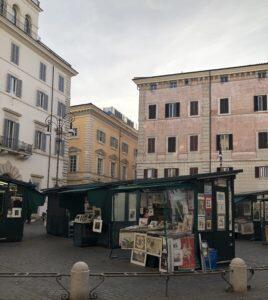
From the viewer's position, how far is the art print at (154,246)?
12.0 meters

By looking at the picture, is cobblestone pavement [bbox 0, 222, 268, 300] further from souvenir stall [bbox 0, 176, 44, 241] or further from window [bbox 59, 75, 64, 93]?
window [bbox 59, 75, 64, 93]

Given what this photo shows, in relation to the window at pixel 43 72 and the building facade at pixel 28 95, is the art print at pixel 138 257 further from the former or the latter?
the window at pixel 43 72

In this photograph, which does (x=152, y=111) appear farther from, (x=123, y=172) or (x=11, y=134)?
(x=123, y=172)

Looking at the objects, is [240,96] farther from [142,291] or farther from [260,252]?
[142,291]

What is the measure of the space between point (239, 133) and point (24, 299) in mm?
33632

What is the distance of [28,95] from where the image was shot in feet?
126

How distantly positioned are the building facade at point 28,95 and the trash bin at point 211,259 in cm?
2515

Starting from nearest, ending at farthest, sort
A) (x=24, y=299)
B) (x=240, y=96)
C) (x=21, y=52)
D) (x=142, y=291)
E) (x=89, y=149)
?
(x=24, y=299) < (x=142, y=291) < (x=21, y=52) < (x=240, y=96) < (x=89, y=149)

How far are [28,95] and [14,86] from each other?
2025mm

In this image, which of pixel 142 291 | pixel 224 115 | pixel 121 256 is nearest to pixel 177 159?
pixel 224 115

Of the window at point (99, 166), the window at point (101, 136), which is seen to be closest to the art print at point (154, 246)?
the window at point (99, 166)

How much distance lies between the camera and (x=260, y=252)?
57.7 ft

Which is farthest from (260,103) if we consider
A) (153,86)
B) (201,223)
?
(201,223)

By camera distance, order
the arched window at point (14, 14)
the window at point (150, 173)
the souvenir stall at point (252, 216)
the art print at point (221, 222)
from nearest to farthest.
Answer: the art print at point (221, 222) → the souvenir stall at point (252, 216) → the arched window at point (14, 14) → the window at point (150, 173)
